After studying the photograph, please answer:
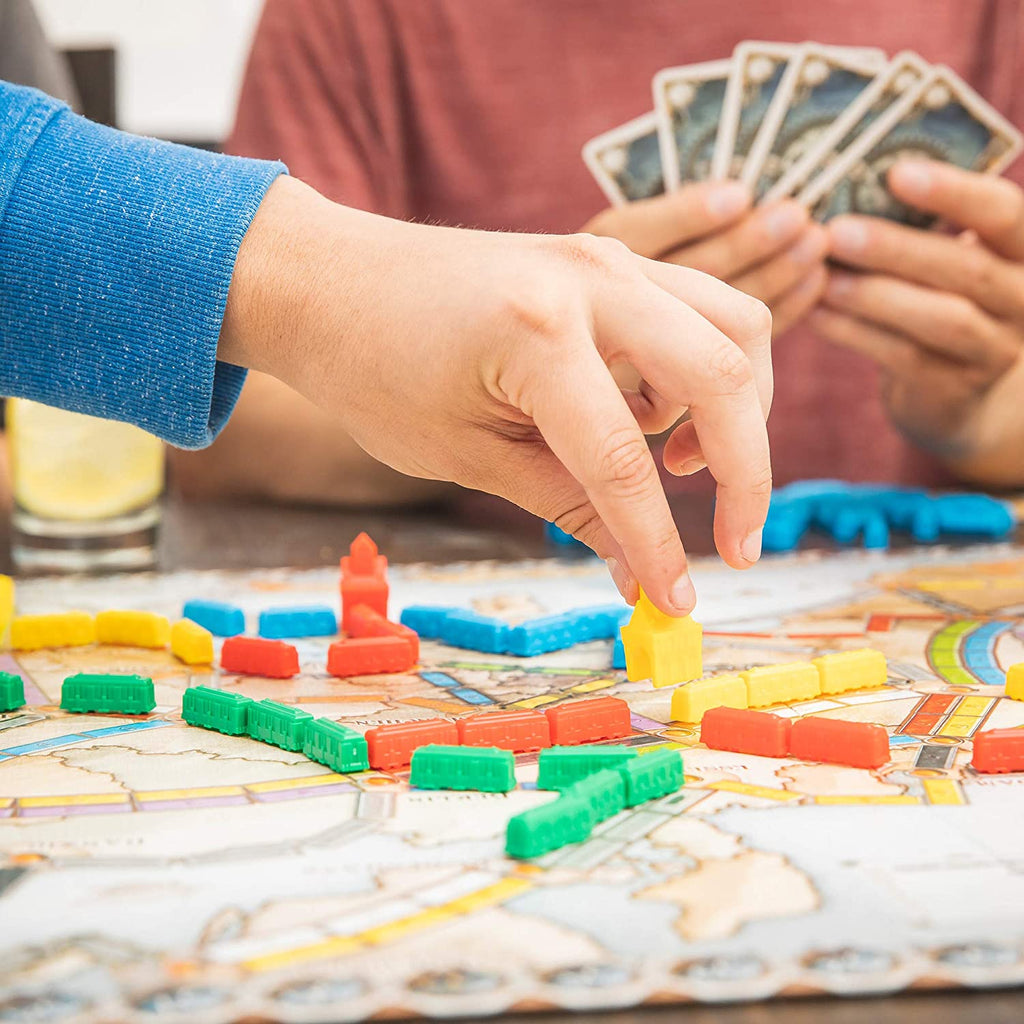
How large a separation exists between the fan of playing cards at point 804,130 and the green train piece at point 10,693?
3.17ft

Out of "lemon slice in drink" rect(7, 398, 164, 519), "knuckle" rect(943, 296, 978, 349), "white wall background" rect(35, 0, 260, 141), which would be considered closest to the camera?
"lemon slice in drink" rect(7, 398, 164, 519)

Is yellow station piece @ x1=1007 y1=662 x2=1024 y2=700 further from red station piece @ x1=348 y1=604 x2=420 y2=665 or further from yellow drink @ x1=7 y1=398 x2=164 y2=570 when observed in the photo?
yellow drink @ x1=7 y1=398 x2=164 y2=570

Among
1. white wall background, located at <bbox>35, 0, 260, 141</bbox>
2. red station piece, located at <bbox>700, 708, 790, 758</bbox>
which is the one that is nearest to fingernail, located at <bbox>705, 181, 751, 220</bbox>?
red station piece, located at <bbox>700, 708, 790, 758</bbox>

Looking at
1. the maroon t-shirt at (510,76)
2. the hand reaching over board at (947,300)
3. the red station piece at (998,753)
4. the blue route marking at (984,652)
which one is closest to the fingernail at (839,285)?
the hand reaching over board at (947,300)

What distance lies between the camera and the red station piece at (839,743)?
26.2 inches

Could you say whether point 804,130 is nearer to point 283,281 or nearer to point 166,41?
point 283,281

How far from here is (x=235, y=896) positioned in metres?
0.50

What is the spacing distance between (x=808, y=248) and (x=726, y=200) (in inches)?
5.3

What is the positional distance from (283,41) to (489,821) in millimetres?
1602

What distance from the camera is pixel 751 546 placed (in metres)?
0.76

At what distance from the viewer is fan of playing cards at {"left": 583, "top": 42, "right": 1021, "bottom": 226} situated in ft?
4.69

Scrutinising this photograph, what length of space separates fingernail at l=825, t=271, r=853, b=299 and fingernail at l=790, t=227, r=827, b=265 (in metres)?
0.08

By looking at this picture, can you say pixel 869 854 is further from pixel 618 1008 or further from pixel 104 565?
pixel 104 565

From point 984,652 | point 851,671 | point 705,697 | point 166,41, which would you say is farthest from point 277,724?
point 166,41
